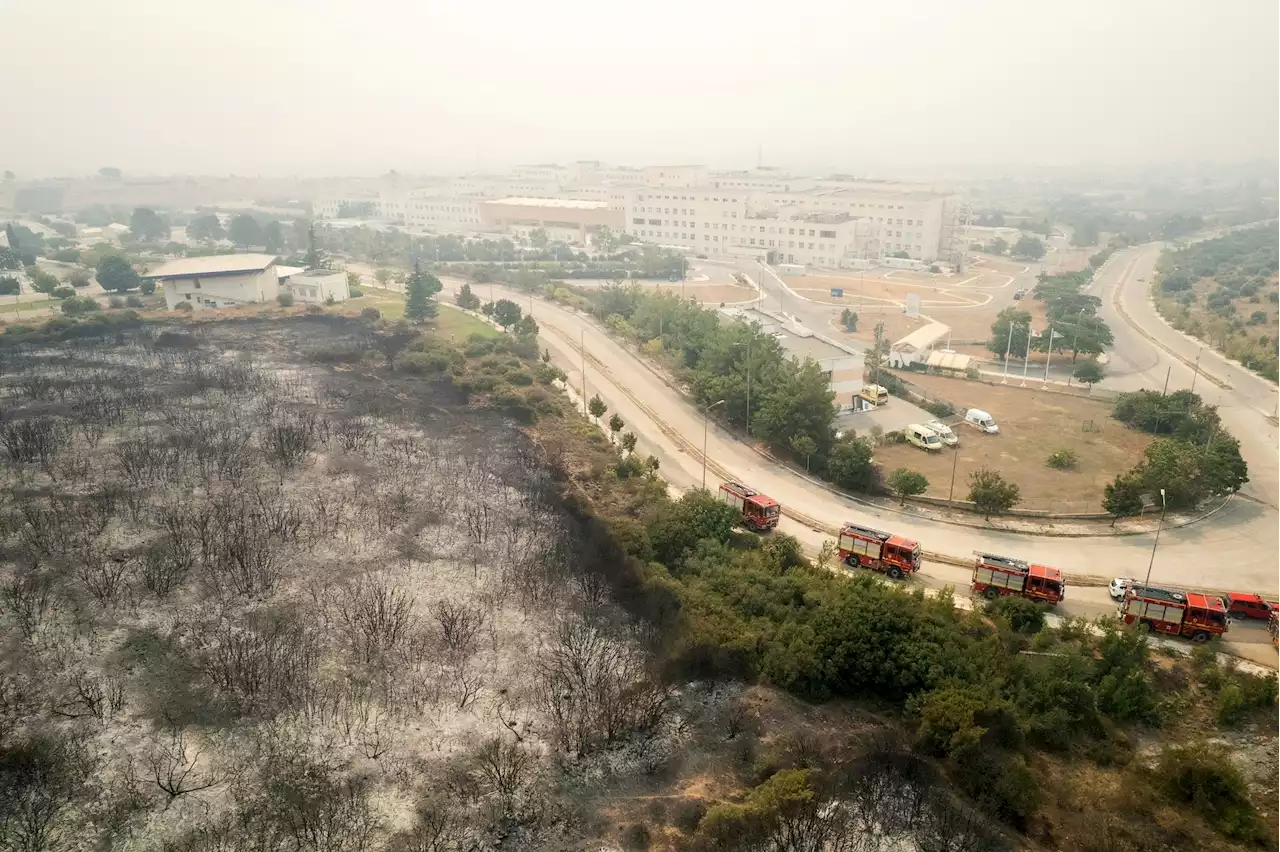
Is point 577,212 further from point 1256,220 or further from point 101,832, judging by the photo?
point 1256,220

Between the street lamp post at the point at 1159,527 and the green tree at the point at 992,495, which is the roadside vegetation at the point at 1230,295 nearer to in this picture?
the street lamp post at the point at 1159,527

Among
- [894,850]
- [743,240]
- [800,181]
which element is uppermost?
[800,181]

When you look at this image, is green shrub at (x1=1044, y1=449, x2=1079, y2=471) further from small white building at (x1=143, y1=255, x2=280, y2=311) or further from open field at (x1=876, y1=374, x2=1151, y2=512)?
small white building at (x1=143, y1=255, x2=280, y2=311)

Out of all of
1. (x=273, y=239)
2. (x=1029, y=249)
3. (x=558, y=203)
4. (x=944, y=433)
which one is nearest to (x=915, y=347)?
(x=944, y=433)

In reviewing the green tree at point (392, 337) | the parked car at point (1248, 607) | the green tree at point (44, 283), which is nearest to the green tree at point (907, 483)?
the parked car at point (1248, 607)

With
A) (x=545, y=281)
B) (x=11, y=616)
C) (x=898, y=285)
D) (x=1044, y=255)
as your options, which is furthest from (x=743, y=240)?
(x=11, y=616)

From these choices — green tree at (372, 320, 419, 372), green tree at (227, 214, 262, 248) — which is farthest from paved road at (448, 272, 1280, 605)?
green tree at (227, 214, 262, 248)
